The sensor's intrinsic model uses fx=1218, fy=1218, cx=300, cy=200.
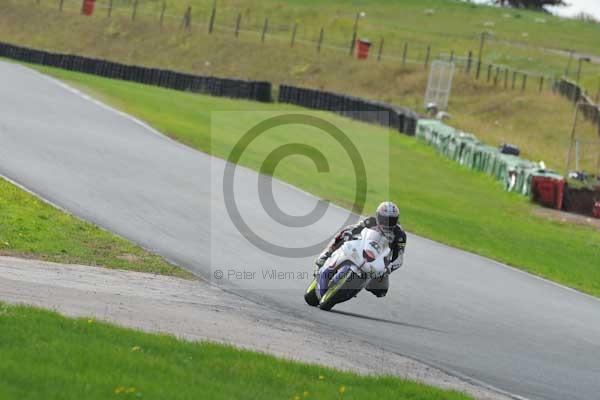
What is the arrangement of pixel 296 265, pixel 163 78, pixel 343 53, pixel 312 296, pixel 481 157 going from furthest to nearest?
pixel 343 53
pixel 163 78
pixel 481 157
pixel 296 265
pixel 312 296

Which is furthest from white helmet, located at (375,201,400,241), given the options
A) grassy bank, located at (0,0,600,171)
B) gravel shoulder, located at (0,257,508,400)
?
grassy bank, located at (0,0,600,171)

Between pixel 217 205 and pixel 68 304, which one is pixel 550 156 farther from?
pixel 68 304

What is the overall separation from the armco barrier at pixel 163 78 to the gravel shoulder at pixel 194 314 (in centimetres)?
3740

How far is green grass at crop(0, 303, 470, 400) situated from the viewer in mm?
7684

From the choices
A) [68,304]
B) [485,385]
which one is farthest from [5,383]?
[485,385]

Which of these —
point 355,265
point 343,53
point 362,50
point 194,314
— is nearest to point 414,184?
point 355,265

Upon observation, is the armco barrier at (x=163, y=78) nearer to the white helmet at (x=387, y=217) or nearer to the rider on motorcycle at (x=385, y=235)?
the rider on motorcycle at (x=385, y=235)

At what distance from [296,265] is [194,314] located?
4.84m

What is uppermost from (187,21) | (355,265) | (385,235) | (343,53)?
(385,235)

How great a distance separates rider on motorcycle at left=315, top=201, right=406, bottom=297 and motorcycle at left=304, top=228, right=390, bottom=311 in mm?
96

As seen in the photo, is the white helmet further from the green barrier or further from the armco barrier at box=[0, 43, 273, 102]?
the armco barrier at box=[0, 43, 273, 102]

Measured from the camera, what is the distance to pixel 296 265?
54.1 ft

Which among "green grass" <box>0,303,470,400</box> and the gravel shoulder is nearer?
"green grass" <box>0,303,470,400</box>

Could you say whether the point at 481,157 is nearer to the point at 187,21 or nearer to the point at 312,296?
the point at 312,296
